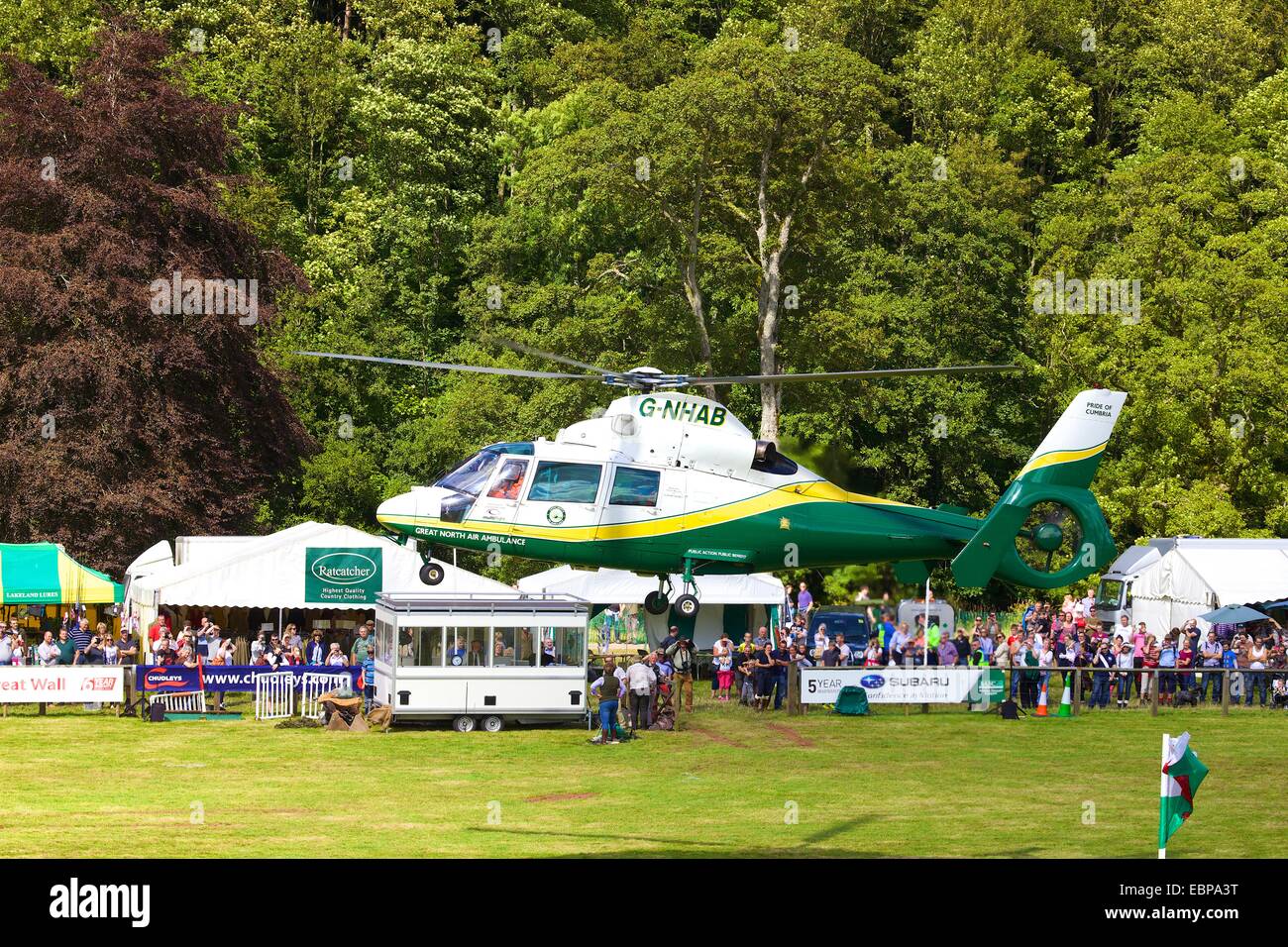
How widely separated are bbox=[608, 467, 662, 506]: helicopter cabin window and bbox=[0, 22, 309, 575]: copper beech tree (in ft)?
66.2

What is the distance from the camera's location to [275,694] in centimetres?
3512

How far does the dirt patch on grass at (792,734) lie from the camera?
32325 millimetres

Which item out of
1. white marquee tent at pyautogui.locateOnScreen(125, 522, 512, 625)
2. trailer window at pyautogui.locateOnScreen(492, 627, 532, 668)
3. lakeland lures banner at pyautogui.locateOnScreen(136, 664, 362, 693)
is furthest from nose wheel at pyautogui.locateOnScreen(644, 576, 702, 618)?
white marquee tent at pyautogui.locateOnScreen(125, 522, 512, 625)

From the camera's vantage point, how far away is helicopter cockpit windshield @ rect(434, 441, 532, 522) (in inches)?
1235

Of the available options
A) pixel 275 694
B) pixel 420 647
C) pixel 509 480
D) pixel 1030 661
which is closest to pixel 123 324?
pixel 275 694

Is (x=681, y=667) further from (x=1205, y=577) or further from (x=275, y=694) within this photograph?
(x=1205, y=577)

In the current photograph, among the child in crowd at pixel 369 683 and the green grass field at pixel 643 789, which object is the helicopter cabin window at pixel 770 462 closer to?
the green grass field at pixel 643 789

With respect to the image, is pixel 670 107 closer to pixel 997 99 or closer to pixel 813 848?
pixel 997 99

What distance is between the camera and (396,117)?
2881 inches

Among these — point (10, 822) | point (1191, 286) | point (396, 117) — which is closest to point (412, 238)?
point (396, 117)

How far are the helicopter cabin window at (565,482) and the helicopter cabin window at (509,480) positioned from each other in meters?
0.24

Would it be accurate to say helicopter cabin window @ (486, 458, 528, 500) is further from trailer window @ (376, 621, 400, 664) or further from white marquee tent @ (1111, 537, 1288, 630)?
white marquee tent @ (1111, 537, 1288, 630)

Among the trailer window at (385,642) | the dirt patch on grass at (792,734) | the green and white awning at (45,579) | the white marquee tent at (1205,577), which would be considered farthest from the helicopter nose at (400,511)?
the white marquee tent at (1205,577)

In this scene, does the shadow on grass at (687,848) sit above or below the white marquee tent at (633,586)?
below
